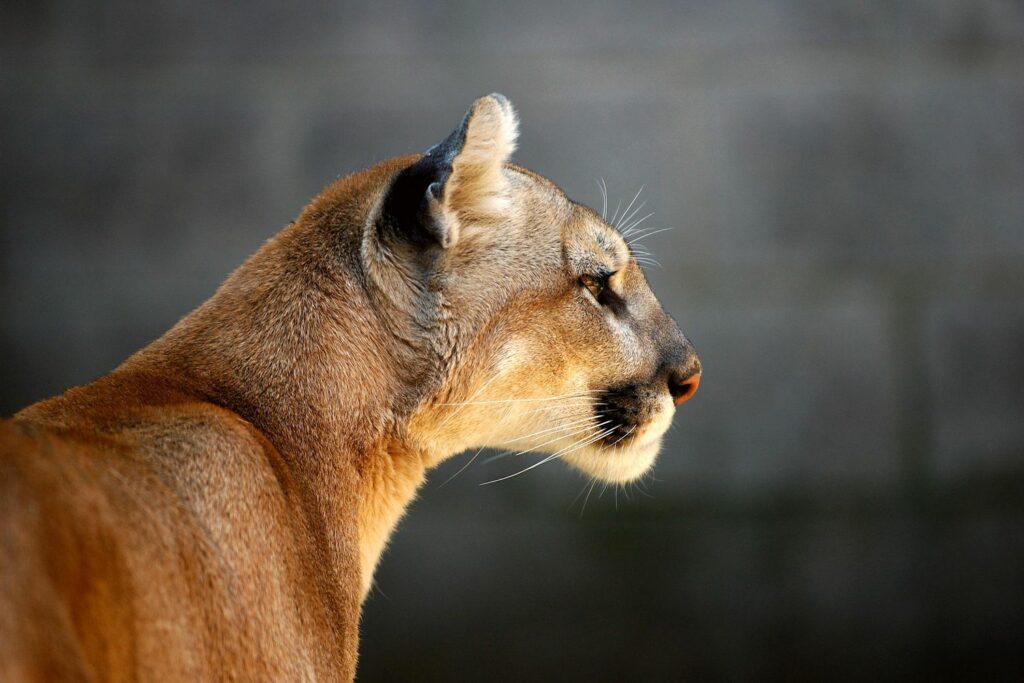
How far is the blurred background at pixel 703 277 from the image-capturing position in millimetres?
5047

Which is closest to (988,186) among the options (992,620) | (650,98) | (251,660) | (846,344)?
(846,344)

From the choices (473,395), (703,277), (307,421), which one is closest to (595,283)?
(473,395)

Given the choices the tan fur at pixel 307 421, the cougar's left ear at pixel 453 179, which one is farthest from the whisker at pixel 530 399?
the cougar's left ear at pixel 453 179

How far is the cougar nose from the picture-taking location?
2918mm

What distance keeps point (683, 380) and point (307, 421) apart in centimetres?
108

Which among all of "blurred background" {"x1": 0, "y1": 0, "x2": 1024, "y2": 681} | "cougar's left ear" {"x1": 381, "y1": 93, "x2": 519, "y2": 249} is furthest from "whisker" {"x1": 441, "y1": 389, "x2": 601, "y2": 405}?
"blurred background" {"x1": 0, "y1": 0, "x2": 1024, "y2": 681}

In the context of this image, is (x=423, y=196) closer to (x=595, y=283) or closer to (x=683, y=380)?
(x=595, y=283)

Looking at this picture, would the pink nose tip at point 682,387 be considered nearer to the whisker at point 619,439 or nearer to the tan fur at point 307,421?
the tan fur at point 307,421

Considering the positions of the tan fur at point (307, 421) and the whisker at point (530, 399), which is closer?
the tan fur at point (307, 421)

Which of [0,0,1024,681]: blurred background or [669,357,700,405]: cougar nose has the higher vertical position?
[0,0,1024,681]: blurred background

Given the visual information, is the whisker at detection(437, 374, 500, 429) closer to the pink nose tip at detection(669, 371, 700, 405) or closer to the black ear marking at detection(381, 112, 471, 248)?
the black ear marking at detection(381, 112, 471, 248)

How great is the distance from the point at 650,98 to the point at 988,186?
167 centimetres

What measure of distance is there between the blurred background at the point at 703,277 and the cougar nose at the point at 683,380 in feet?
7.01

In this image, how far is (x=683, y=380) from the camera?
293cm
